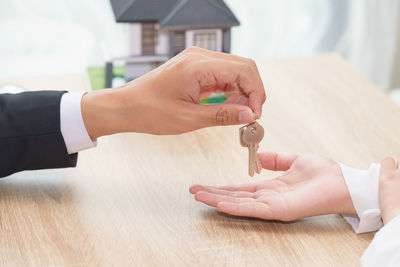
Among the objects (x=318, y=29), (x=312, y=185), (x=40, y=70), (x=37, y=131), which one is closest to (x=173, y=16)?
(x=37, y=131)

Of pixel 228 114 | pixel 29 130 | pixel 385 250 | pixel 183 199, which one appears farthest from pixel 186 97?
pixel 385 250

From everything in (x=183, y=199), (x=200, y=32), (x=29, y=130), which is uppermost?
(x=200, y=32)

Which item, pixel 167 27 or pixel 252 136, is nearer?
pixel 252 136

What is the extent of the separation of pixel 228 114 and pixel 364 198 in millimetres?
279

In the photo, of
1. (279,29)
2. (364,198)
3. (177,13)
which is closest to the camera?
(364,198)

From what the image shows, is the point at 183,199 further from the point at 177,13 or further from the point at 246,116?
the point at 177,13

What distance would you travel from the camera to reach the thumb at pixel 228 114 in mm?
1013

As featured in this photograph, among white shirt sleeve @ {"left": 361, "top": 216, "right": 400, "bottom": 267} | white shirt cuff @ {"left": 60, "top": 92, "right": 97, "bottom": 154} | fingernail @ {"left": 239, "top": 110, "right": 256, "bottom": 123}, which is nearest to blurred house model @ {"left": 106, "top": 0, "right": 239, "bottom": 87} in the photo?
white shirt cuff @ {"left": 60, "top": 92, "right": 97, "bottom": 154}

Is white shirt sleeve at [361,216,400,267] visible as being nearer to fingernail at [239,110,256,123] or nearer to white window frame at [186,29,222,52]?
fingernail at [239,110,256,123]

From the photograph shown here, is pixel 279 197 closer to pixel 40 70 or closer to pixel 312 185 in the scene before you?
pixel 312 185

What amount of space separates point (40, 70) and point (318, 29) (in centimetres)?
148

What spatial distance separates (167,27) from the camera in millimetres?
1519

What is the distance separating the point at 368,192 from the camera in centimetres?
100

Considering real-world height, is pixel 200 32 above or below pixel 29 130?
above
